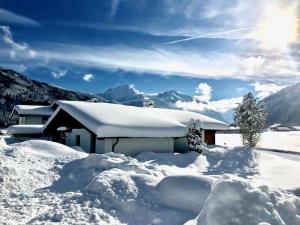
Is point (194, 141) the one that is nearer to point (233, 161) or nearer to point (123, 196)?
point (233, 161)

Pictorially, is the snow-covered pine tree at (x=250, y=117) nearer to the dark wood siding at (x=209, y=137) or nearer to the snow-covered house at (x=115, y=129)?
the dark wood siding at (x=209, y=137)

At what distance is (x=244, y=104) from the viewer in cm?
3338

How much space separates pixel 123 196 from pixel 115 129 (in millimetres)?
13591

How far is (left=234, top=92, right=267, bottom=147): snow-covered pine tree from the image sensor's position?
33188mm

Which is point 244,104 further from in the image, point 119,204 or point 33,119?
point 33,119

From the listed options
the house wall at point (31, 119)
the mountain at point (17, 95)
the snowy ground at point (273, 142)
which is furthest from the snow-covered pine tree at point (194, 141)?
the mountain at point (17, 95)

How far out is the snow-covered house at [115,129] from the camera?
2430 cm

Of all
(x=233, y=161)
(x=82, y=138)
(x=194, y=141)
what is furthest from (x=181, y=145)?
(x=82, y=138)

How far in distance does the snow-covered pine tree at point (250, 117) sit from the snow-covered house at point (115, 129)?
5.44 meters

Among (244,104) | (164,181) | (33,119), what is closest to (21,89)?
(33,119)

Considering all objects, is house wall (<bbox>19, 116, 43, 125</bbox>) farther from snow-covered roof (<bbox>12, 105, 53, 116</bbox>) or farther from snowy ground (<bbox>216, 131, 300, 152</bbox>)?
snowy ground (<bbox>216, 131, 300, 152</bbox>)

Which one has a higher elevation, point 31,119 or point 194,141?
point 31,119

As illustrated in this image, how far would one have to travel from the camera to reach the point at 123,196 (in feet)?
34.8

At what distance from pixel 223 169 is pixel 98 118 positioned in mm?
9149
